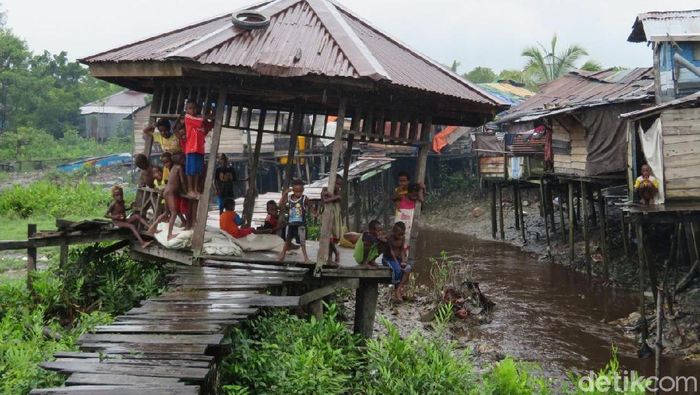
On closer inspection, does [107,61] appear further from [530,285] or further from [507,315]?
[530,285]

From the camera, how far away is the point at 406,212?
9.62 m

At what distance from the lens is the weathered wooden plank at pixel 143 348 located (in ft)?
17.2

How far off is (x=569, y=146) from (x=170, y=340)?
16.4m

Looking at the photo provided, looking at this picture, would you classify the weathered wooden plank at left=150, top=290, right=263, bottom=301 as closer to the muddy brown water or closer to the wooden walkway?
the wooden walkway

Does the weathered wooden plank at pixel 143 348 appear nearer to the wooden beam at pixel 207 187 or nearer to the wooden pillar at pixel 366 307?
the wooden beam at pixel 207 187

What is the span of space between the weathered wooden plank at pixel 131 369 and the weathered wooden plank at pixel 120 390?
23 centimetres

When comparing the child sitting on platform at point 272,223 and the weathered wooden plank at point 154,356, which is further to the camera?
the child sitting on platform at point 272,223

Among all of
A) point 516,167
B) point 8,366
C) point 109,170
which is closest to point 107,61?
point 8,366

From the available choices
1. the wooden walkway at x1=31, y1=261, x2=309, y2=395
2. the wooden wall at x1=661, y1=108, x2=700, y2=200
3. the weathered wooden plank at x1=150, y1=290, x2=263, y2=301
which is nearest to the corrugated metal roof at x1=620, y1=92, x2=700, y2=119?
the wooden wall at x1=661, y1=108, x2=700, y2=200

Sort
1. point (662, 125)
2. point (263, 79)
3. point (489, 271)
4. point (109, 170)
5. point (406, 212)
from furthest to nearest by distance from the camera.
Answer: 1. point (109, 170)
2. point (489, 271)
3. point (662, 125)
4. point (406, 212)
5. point (263, 79)

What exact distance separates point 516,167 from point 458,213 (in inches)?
294

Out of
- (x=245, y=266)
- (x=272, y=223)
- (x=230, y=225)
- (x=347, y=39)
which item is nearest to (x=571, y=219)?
(x=272, y=223)

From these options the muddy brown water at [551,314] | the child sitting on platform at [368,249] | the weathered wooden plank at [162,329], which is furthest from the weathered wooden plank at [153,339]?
the muddy brown water at [551,314]

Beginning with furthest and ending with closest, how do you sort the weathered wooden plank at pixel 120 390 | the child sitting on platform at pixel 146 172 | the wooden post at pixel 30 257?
the child sitting on platform at pixel 146 172
the wooden post at pixel 30 257
the weathered wooden plank at pixel 120 390
